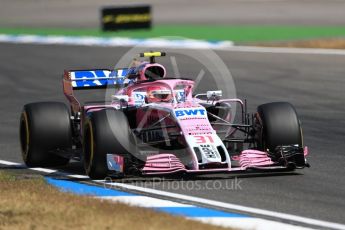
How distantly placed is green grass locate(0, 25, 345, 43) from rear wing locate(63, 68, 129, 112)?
15.6 meters

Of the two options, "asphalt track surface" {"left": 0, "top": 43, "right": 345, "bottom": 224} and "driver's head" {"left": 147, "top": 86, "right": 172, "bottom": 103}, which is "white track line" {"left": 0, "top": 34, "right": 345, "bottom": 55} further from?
"driver's head" {"left": 147, "top": 86, "right": 172, "bottom": 103}

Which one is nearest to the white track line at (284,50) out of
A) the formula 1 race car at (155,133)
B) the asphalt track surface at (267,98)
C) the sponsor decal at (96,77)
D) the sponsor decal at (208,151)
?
the asphalt track surface at (267,98)

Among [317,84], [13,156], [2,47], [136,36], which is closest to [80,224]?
[13,156]

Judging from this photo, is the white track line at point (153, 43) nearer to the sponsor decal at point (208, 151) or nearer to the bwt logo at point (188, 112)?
the bwt logo at point (188, 112)

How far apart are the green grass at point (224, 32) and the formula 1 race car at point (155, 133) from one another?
55.3 feet

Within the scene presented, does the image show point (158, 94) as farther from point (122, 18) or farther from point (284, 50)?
point (122, 18)

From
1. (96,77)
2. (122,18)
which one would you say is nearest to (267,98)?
(96,77)

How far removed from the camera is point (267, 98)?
1839 cm

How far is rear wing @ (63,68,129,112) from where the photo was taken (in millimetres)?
12953

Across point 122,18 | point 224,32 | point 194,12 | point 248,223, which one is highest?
point 194,12

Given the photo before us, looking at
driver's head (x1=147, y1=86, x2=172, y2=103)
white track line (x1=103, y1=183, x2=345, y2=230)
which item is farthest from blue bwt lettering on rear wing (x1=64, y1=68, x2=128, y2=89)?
white track line (x1=103, y1=183, x2=345, y2=230)

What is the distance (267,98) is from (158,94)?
6863 millimetres

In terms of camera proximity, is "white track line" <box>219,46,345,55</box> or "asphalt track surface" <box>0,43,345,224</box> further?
"white track line" <box>219,46,345,55</box>

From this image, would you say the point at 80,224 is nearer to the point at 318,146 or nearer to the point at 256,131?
the point at 256,131
